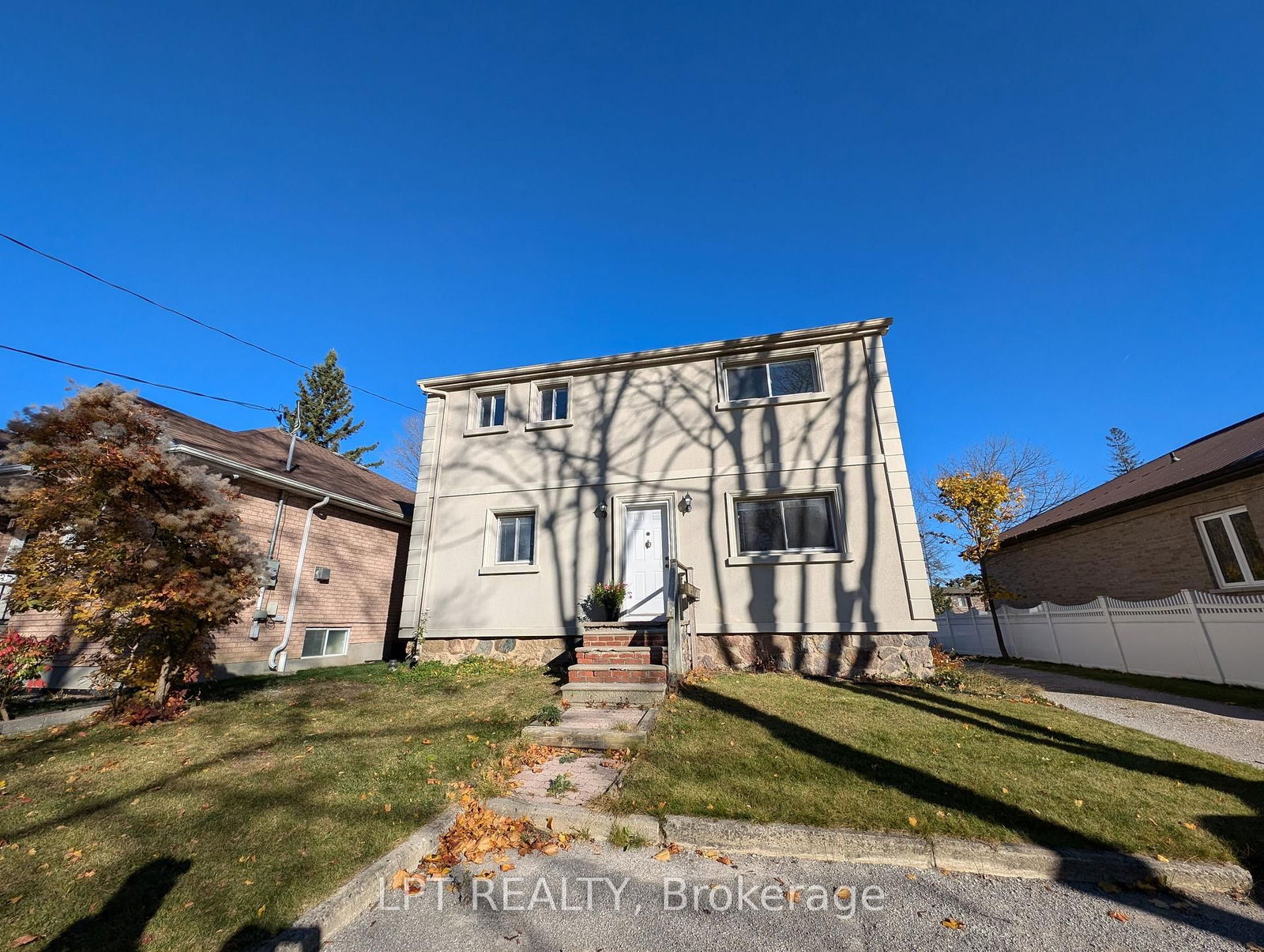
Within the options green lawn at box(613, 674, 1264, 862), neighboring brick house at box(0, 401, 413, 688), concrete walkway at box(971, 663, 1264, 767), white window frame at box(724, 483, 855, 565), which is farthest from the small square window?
concrete walkway at box(971, 663, 1264, 767)

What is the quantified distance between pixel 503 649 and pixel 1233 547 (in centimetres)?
1541

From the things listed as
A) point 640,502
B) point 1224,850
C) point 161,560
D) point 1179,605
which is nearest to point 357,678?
point 161,560

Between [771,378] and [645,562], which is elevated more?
[771,378]

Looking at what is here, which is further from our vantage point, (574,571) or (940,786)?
(574,571)

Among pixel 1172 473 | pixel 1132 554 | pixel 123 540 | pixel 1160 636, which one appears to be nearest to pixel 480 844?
pixel 123 540

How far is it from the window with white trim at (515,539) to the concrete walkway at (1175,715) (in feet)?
29.9

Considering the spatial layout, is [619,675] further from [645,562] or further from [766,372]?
[766,372]

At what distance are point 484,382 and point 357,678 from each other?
657 centimetres

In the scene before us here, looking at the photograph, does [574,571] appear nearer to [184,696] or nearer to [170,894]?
[184,696]

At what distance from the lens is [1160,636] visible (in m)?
9.39

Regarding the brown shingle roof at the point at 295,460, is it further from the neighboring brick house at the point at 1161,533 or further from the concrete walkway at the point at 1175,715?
the neighboring brick house at the point at 1161,533

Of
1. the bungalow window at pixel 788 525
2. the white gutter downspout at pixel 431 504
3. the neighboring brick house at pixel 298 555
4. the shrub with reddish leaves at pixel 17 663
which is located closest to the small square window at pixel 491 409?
the white gutter downspout at pixel 431 504

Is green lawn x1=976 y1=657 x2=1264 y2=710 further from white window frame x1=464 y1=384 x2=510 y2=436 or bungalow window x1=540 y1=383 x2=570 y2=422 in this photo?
white window frame x1=464 y1=384 x2=510 y2=436

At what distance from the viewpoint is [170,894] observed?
104 inches
